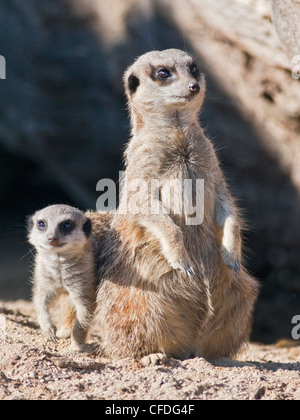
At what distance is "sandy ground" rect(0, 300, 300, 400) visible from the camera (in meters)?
2.68

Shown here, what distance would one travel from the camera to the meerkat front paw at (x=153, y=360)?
10.6 feet

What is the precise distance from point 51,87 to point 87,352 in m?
2.71

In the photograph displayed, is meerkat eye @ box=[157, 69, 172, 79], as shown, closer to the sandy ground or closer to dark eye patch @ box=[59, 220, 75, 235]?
dark eye patch @ box=[59, 220, 75, 235]

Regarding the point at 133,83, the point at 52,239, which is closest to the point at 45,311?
the point at 52,239

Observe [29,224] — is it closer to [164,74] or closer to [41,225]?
[41,225]

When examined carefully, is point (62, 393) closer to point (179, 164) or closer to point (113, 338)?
point (113, 338)

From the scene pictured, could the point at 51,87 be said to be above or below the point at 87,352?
above

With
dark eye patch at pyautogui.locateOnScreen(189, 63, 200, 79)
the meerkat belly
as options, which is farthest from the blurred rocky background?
the meerkat belly

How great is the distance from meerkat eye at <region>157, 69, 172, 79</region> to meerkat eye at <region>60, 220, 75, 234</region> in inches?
36.3

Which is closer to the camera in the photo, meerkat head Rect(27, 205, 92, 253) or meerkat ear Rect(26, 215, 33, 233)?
meerkat head Rect(27, 205, 92, 253)

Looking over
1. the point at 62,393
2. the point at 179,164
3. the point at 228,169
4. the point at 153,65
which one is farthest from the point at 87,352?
the point at 228,169

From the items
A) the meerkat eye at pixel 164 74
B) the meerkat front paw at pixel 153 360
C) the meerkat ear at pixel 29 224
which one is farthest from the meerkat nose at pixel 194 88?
the meerkat front paw at pixel 153 360
